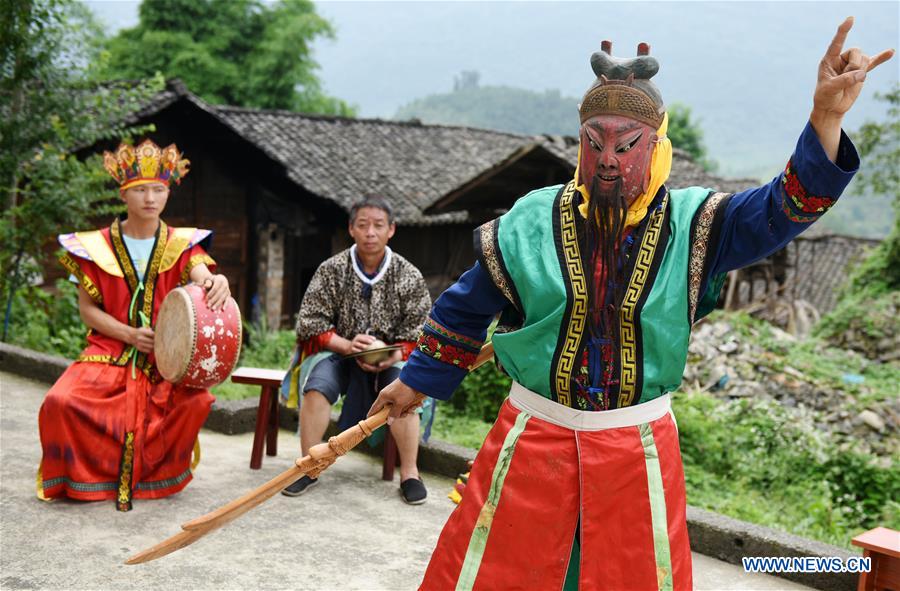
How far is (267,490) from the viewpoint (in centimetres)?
311

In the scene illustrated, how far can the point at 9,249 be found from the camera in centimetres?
920

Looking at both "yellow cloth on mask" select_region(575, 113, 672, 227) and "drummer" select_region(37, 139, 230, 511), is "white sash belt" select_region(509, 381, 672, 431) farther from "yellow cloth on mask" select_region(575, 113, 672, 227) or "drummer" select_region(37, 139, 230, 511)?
"drummer" select_region(37, 139, 230, 511)

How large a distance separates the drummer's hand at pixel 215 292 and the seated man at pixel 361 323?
0.53m

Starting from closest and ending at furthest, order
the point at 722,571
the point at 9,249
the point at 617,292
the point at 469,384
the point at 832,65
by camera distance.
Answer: the point at 832,65, the point at 617,292, the point at 722,571, the point at 469,384, the point at 9,249

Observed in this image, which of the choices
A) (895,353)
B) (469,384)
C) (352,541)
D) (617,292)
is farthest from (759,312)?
(617,292)

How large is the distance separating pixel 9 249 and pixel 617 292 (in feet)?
26.7

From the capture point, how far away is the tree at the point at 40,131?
29.6ft

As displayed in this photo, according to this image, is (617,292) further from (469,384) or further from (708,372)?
(708,372)

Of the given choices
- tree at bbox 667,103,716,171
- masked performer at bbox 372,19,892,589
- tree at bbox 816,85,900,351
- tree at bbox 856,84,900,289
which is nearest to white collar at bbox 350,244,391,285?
masked performer at bbox 372,19,892,589

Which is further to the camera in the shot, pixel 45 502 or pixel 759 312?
pixel 759 312

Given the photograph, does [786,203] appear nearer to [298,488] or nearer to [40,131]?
[298,488]

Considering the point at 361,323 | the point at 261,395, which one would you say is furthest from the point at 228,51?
the point at 361,323

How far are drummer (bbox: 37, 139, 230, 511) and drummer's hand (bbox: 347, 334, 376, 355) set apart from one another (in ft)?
2.59

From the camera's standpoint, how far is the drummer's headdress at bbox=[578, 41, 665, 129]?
290 cm
